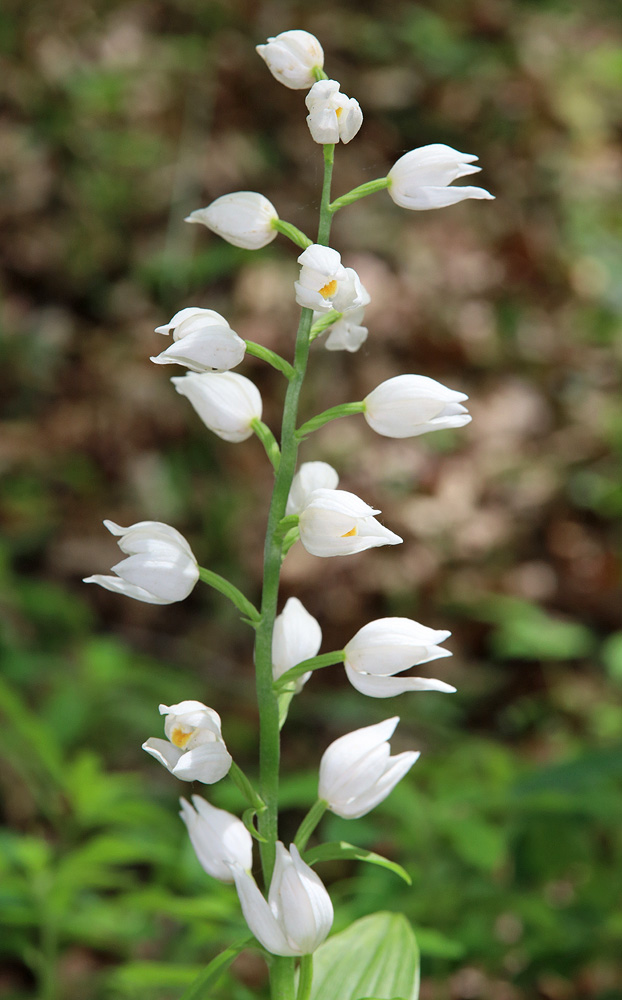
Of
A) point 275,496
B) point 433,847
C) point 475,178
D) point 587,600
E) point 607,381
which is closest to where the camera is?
point 275,496

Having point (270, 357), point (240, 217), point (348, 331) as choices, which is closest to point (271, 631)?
point (270, 357)

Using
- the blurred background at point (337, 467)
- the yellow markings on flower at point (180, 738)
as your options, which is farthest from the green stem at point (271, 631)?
the blurred background at point (337, 467)

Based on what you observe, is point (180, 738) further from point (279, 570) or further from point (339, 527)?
point (339, 527)

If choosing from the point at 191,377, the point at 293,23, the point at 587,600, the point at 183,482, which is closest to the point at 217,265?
the point at 183,482

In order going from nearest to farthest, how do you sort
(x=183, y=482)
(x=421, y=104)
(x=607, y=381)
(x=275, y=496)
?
(x=275, y=496) < (x=183, y=482) < (x=607, y=381) < (x=421, y=104)

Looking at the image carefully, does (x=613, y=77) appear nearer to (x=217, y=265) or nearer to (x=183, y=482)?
→ (x=217, y=265)

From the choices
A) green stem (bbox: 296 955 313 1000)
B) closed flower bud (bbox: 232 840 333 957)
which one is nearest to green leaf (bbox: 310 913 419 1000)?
green stem (bbox: 296 955 313 1000)

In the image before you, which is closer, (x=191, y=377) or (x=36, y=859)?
(x=191, y=377)
